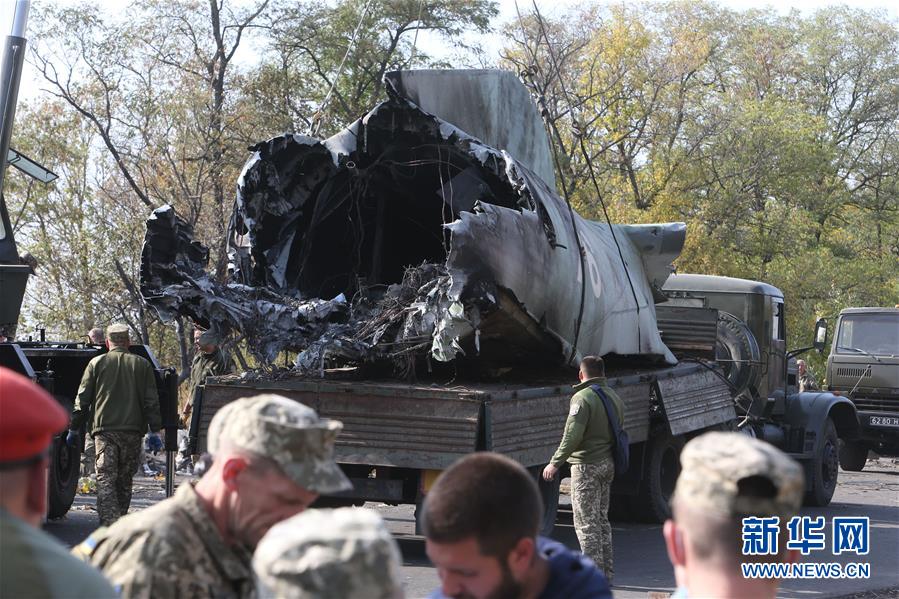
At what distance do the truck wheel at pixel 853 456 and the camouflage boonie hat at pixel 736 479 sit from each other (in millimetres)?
20386

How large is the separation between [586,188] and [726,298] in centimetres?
1359

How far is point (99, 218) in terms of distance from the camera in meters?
28.6

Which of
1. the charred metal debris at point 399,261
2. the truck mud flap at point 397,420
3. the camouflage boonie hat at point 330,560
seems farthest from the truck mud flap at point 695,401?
the camouflage boonie hat at point 330,560

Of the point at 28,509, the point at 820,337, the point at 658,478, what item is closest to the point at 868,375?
the point at 820,337

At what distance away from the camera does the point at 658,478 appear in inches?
530

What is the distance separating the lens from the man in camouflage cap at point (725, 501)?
9.16 feet

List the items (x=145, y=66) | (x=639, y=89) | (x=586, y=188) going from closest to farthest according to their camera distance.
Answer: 1. (x=145, y=66)
2. (x=586, y=188)
3. (x=639, y=89)

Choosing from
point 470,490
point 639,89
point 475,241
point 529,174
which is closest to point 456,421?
point 475,241

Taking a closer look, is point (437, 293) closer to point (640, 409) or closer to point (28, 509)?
point (640, 409)

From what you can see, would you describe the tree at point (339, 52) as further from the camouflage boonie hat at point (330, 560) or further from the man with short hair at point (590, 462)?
the camouflage boonie hat at point (330, 560)

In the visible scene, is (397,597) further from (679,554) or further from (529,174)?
(529,174)

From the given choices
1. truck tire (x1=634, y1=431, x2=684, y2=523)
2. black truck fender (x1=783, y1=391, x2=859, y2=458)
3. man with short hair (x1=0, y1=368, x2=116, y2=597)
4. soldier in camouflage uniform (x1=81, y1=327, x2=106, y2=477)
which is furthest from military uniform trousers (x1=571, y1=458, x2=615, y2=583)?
man with short hair (x1=0, y1=368, x2=116, y2=597)

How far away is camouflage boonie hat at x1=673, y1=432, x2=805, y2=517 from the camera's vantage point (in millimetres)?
2791

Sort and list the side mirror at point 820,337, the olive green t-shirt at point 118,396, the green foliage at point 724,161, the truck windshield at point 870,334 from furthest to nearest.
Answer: the green foliage at point 724,161
the truck windshield at point 870,334
the side mirror at point 820,337
the olive green t-shirt at point 118,396
